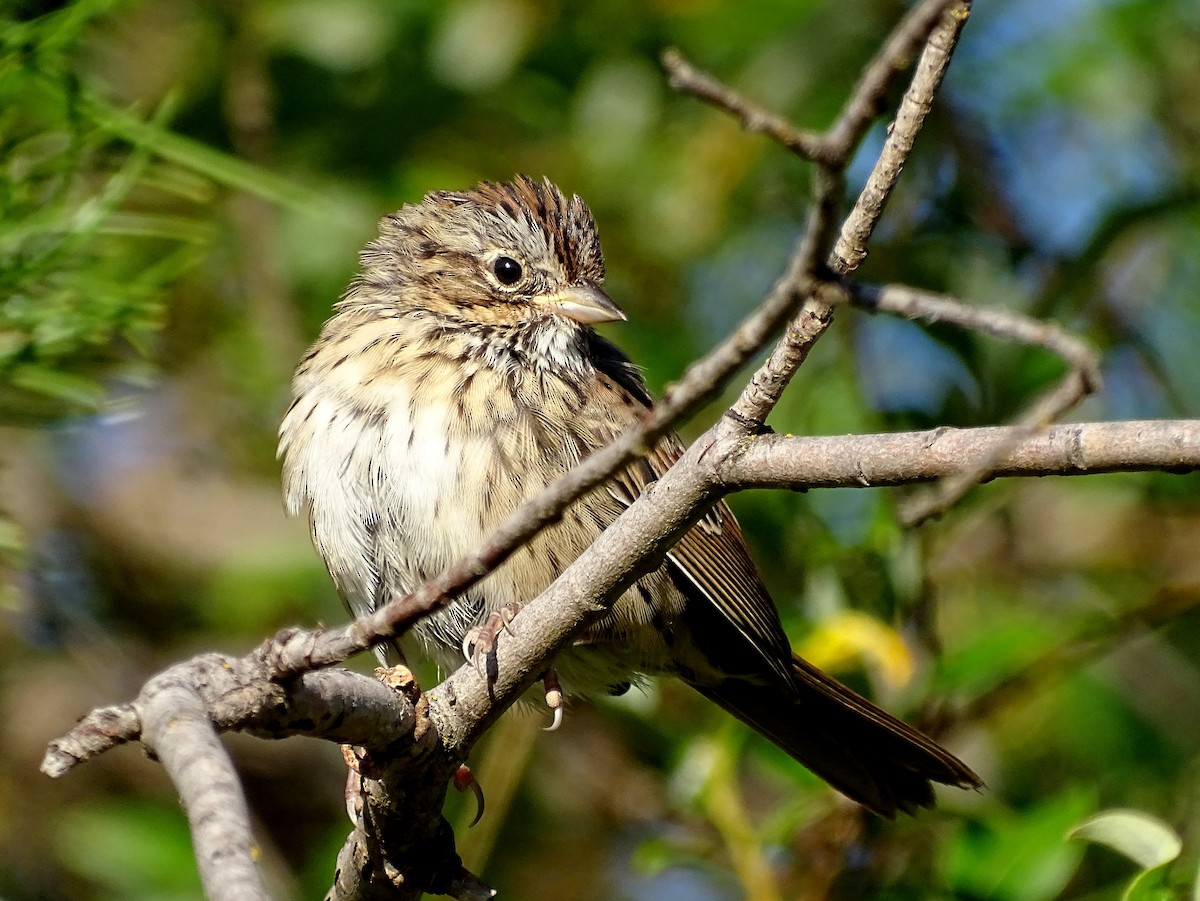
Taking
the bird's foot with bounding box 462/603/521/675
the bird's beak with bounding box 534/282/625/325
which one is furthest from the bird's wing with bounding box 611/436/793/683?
the bird's foot with bounding box 462/603/521/675

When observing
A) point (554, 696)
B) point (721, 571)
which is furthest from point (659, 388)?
point (554, 696)

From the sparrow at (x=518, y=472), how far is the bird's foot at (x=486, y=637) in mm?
30

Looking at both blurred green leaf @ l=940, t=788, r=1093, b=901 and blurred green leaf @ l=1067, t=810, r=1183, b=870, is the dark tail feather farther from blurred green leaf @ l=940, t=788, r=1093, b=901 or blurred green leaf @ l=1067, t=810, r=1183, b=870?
blurred green leaf @ l=1067, t=810, r=1183, b=870

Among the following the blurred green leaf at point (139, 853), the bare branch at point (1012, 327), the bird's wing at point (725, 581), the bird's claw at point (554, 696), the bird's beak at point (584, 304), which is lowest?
the bare branch at point (1012, 327)

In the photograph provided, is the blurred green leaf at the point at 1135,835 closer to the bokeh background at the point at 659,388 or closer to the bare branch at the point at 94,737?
the bokeh background at the point at 659,388

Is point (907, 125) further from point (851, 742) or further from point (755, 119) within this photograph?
point (851, 742)

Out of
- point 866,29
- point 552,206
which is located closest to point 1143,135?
point 866,29

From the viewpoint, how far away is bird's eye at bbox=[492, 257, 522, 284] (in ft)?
14.1

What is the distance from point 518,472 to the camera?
12.0ft

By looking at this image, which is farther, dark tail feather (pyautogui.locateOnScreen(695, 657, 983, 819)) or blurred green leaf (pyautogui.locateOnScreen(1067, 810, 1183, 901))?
dark tail feather (pyautogui.locateOnScreen(695, 657, 983, 819))

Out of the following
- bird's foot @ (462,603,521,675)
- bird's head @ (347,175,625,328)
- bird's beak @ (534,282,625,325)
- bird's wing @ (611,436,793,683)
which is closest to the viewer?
bird's foot @ (462,603,521,675)

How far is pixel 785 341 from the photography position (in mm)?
2225

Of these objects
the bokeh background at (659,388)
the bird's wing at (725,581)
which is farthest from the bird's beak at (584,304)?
the bokeh background at (659,388)

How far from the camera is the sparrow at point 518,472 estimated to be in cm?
367
